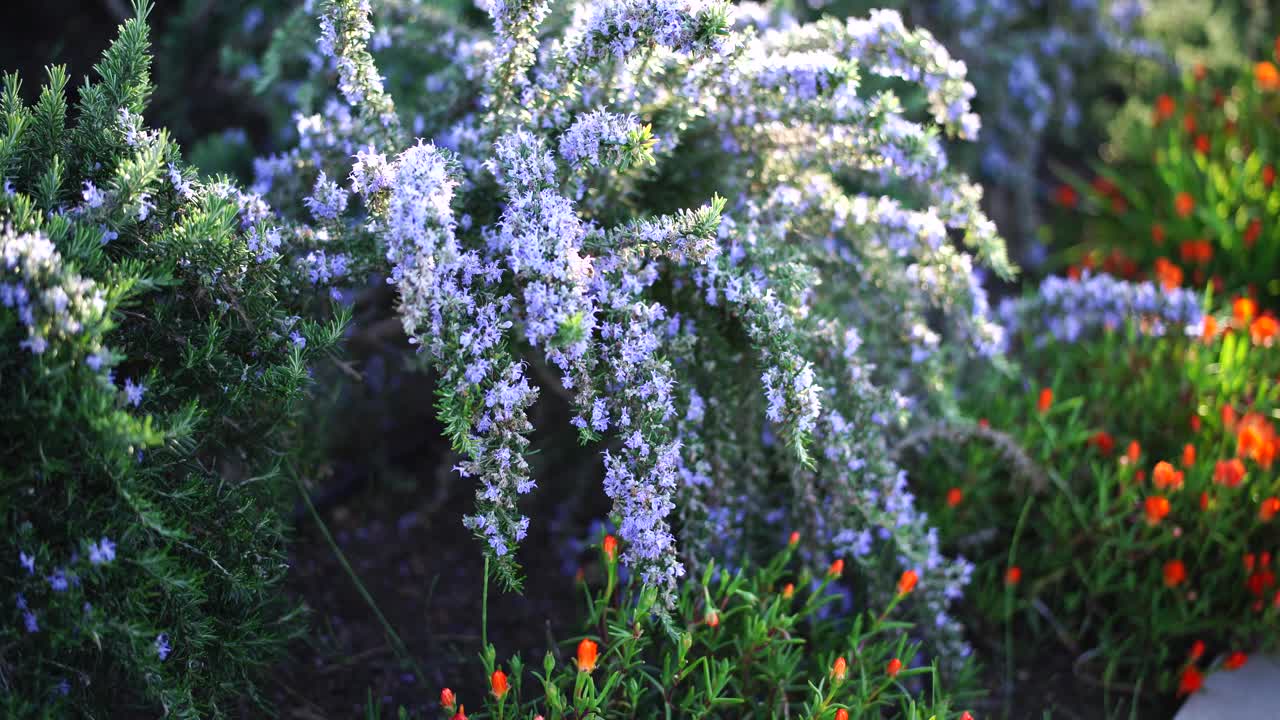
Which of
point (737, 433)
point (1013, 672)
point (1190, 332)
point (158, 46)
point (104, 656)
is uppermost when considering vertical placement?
point (158, 46)

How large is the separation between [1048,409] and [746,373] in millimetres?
893

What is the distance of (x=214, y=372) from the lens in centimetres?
179

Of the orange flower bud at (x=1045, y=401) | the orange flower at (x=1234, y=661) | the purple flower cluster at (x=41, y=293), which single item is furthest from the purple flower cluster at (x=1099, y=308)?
the purple flower cluster at (x=41, y=293)

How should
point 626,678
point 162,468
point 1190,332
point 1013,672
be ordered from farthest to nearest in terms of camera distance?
point 1190,332 < point 1013,672 < point 626,678 < point 162,468

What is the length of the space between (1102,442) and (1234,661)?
58 centimetres

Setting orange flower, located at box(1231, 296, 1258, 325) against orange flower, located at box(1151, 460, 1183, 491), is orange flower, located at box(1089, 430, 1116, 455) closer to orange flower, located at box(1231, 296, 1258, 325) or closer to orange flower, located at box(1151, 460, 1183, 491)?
orange flower, located at box(1151, 460, 1183, 491)

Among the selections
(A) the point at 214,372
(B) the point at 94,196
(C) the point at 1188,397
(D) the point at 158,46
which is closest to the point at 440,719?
(A) the point at 214,372

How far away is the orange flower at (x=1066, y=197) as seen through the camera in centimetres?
415

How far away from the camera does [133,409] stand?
1.69m

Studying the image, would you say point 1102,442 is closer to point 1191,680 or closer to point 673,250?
point 1191,680

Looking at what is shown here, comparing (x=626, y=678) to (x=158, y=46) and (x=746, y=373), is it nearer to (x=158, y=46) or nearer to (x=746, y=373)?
(x=746, y=373)

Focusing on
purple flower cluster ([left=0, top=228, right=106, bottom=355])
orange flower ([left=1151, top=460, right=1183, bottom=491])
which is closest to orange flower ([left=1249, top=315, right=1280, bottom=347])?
orange flower ([left=1151, top=460, right=1183, bottom=491])

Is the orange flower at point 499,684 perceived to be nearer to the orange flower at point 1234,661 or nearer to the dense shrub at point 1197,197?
the orange flower at point 1234,661

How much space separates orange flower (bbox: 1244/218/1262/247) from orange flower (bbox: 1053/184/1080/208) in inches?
31.0
